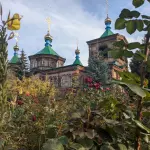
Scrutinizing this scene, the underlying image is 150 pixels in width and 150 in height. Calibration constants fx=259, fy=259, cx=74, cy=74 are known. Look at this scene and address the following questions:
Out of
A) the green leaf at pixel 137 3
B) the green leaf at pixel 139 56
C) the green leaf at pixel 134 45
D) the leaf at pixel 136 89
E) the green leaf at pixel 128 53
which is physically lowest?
the leaf at pixel 136 89

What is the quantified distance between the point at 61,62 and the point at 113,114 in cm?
3689

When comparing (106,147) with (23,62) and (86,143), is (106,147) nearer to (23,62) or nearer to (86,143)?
(86,143)

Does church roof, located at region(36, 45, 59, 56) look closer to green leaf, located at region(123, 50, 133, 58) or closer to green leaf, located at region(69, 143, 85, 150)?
green leaf, located at region(123, 50, 133, 58)

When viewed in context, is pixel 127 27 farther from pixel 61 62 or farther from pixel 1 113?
pixel 61 62

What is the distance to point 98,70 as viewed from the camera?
22734 mm

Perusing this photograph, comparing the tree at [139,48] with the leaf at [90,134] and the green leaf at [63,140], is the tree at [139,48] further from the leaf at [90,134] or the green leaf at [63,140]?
the green leaf at [63,140]

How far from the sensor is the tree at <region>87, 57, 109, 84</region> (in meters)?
22.4

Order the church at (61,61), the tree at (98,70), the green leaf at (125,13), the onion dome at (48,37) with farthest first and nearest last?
the onion dome at (48,37)
the church at (61,61)
the tree at (98,70)
the green leaf at (125,13)

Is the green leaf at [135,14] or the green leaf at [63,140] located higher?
the green leaf at [135,14]

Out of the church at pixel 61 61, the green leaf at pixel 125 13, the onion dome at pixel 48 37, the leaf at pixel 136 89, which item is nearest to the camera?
the leaf at pixel 136 89

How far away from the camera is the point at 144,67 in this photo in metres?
1.69

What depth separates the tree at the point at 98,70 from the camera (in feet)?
73.5

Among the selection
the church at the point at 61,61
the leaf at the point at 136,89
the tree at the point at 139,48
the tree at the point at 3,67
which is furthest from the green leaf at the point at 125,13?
the church at the point at 61,61

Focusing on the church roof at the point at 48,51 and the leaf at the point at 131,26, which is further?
the church roof at the point at 48,51
